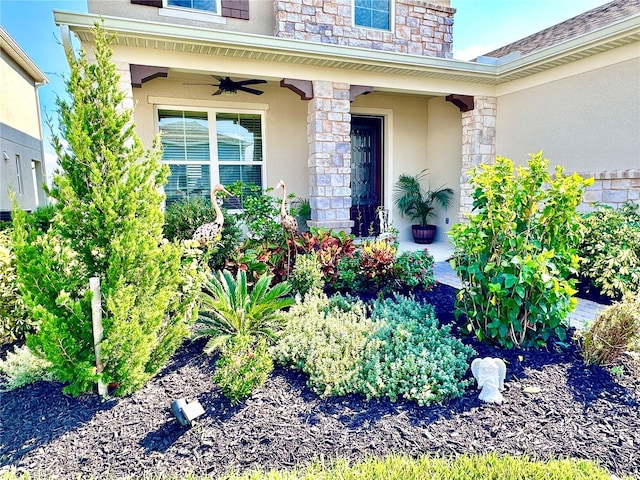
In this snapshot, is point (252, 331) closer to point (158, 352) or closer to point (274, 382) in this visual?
point (274, 382)

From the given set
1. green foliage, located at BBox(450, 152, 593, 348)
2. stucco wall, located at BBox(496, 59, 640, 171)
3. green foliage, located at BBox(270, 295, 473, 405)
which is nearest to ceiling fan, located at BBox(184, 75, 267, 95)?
stucco wall, located at BBox(496, 59, 640, 171)

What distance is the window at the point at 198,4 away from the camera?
6328 millimetres

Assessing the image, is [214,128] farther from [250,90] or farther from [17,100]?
[17,100]

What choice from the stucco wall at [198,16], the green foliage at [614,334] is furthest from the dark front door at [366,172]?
the green foliage at [614,334]

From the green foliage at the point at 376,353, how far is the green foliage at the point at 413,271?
0.94 metres

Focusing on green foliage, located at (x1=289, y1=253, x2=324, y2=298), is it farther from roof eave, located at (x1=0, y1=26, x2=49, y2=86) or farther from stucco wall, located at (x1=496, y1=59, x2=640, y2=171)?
roof eave, located at (x1=0, y1=26, x2=49, y2=86)

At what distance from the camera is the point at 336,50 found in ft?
18.9

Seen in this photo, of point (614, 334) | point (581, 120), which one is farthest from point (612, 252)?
point (581, 120)

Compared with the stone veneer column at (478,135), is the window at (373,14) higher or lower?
higher

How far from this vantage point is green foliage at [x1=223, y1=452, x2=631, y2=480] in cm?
190

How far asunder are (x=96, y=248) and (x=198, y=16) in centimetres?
560

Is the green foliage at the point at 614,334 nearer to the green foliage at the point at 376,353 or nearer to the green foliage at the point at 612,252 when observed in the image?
the green foliage at the point at 376,353

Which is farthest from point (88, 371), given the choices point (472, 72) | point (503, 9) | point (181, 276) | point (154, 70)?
point (503, 9)

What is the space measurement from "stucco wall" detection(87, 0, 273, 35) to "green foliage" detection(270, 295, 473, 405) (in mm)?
5382
